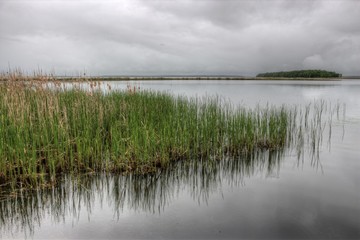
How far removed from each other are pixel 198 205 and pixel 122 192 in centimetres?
154

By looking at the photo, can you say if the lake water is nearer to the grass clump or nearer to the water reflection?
the water reflection

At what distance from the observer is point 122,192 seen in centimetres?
549

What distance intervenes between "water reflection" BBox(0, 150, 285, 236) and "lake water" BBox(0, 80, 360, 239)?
0.02 m

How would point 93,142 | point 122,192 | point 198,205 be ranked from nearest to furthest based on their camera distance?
point 198,205 → point 122,192 → point 93,142

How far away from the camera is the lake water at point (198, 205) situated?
4.28 metres

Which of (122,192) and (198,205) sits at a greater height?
(122,192)

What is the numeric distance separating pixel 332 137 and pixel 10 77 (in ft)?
40.1

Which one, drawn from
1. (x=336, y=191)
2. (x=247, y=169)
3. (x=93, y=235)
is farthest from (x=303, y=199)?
(x=93, y=235)

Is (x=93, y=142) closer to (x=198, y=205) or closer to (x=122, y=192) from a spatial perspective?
(x=122, y=192)

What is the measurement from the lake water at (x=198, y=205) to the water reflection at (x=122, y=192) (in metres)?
0.02

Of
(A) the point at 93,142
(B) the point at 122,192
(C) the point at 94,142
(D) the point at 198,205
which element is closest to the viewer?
(D) the point at 198,205

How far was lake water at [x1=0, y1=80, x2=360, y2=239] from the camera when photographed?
428 cm

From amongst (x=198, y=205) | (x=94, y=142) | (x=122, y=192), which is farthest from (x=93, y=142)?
(x=198, y=205)

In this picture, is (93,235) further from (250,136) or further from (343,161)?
(343,161)
